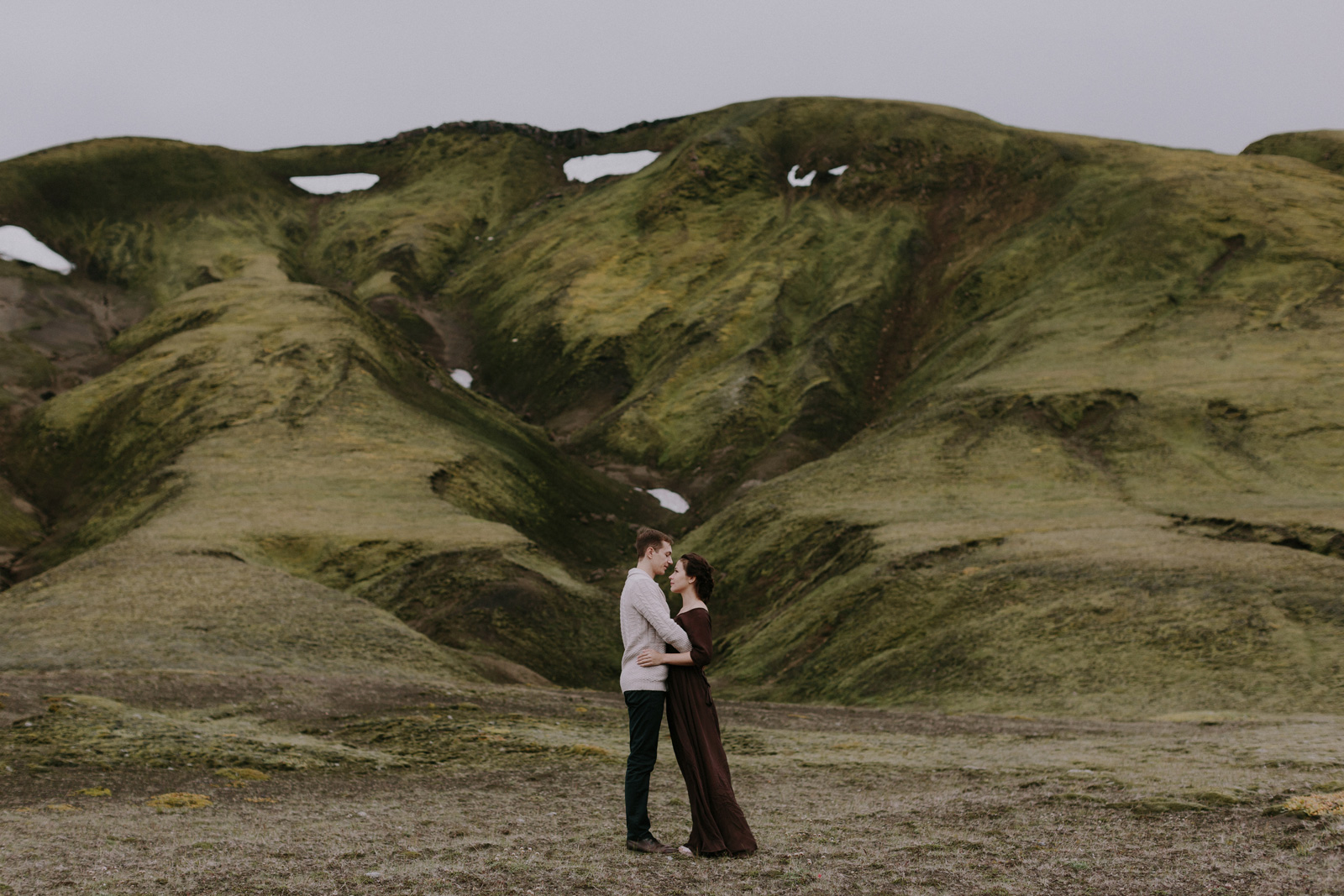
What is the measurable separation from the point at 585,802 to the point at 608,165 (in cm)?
17049

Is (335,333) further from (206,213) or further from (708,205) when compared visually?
(206,213)

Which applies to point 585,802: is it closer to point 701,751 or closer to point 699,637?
point 701,751

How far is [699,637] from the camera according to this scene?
13.4 meters

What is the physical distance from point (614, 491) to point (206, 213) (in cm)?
10173

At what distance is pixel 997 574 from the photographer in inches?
2024

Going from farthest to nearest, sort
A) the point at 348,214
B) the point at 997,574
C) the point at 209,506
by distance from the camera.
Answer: the point at 348,214 < the point at 209,506 < the point at 997,574

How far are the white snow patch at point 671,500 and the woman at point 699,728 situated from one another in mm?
83795

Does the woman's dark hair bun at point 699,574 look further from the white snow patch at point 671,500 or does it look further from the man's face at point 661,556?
the white snow patch at point 671,500

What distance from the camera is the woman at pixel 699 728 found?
13414mm

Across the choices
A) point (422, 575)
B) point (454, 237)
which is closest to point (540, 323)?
point (454, 237)

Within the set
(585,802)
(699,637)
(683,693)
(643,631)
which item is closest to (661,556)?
(643,631)

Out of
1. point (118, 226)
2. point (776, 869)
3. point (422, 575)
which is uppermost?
point (118, 226)

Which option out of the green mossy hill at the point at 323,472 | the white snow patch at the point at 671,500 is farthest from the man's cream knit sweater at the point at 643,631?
the white snow patch at the point at 671,500

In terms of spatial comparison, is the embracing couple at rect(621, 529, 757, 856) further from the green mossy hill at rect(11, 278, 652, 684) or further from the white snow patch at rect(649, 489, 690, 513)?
the white snow patch at rect(649, 489, 690, 513)
